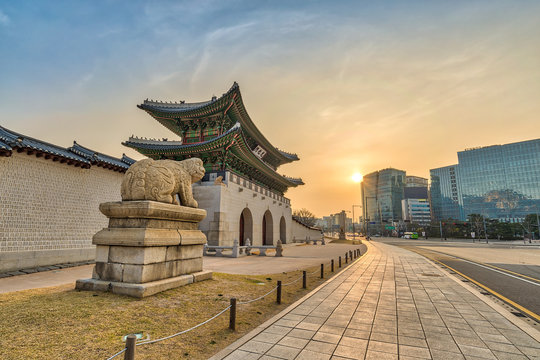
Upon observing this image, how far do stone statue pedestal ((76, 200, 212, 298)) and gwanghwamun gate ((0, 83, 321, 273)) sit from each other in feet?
24.8

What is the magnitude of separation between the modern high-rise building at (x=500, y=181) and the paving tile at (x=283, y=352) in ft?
351

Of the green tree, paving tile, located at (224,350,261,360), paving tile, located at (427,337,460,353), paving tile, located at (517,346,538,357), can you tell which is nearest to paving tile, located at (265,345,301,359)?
paving tile, located at (224,350,261,360)

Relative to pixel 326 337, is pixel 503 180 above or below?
above

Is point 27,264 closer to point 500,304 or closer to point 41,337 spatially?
point 41,337

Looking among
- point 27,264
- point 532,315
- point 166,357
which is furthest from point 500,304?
point 27,264

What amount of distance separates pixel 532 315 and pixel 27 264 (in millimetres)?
17065

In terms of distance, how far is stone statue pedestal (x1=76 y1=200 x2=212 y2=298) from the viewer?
18.4ft

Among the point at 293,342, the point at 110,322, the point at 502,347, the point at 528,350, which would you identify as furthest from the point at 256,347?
the point at 528,350

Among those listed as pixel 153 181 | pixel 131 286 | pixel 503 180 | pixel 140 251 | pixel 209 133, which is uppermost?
pixel 503 180

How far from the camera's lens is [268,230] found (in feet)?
105

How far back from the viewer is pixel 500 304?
22.2ft

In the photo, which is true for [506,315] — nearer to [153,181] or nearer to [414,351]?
[414,351]

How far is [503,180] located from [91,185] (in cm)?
12387

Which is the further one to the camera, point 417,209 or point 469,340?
point 417,209
